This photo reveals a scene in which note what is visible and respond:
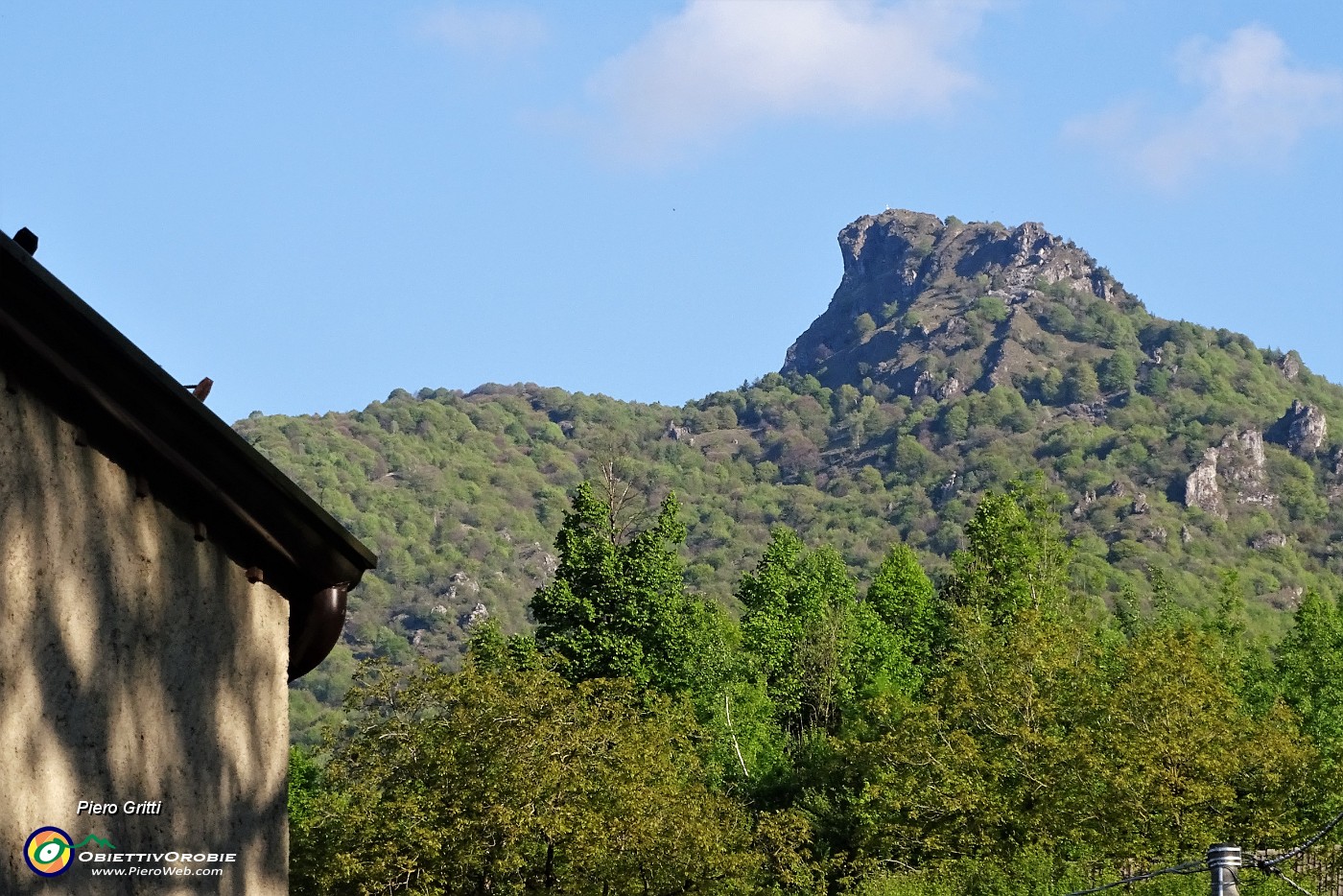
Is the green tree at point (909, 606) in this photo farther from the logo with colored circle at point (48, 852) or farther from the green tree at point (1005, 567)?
the logo with colored circle at point (48, 852)

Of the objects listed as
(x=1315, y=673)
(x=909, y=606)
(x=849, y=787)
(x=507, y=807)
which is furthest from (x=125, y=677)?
(x=909, y=606)

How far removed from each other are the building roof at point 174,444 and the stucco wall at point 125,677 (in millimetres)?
59

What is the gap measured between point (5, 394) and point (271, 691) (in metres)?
1.24

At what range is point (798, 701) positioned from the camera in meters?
Answer: 75.1

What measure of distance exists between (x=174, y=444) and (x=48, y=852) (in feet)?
4.12

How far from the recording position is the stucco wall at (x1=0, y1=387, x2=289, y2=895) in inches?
198

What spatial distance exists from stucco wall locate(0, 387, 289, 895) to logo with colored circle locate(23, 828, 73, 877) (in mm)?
24

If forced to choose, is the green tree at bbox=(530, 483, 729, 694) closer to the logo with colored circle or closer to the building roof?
the building roof

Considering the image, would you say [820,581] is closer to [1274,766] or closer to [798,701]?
[798,701]

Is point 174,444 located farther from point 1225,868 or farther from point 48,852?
point 1225,868

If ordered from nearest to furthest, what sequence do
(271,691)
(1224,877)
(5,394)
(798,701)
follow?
(5,394) < (271,691) < (1224,877) < (798,701)

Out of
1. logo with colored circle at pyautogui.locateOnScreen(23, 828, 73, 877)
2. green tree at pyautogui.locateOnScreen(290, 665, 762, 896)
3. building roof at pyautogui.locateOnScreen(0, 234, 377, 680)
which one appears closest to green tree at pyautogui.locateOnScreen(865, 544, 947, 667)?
green tree at pyautogui.locateOnScreen(290, 665, 762, 896)

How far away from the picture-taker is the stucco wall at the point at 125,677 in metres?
5.03

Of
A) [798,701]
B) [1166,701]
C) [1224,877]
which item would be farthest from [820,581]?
[1224,877]
